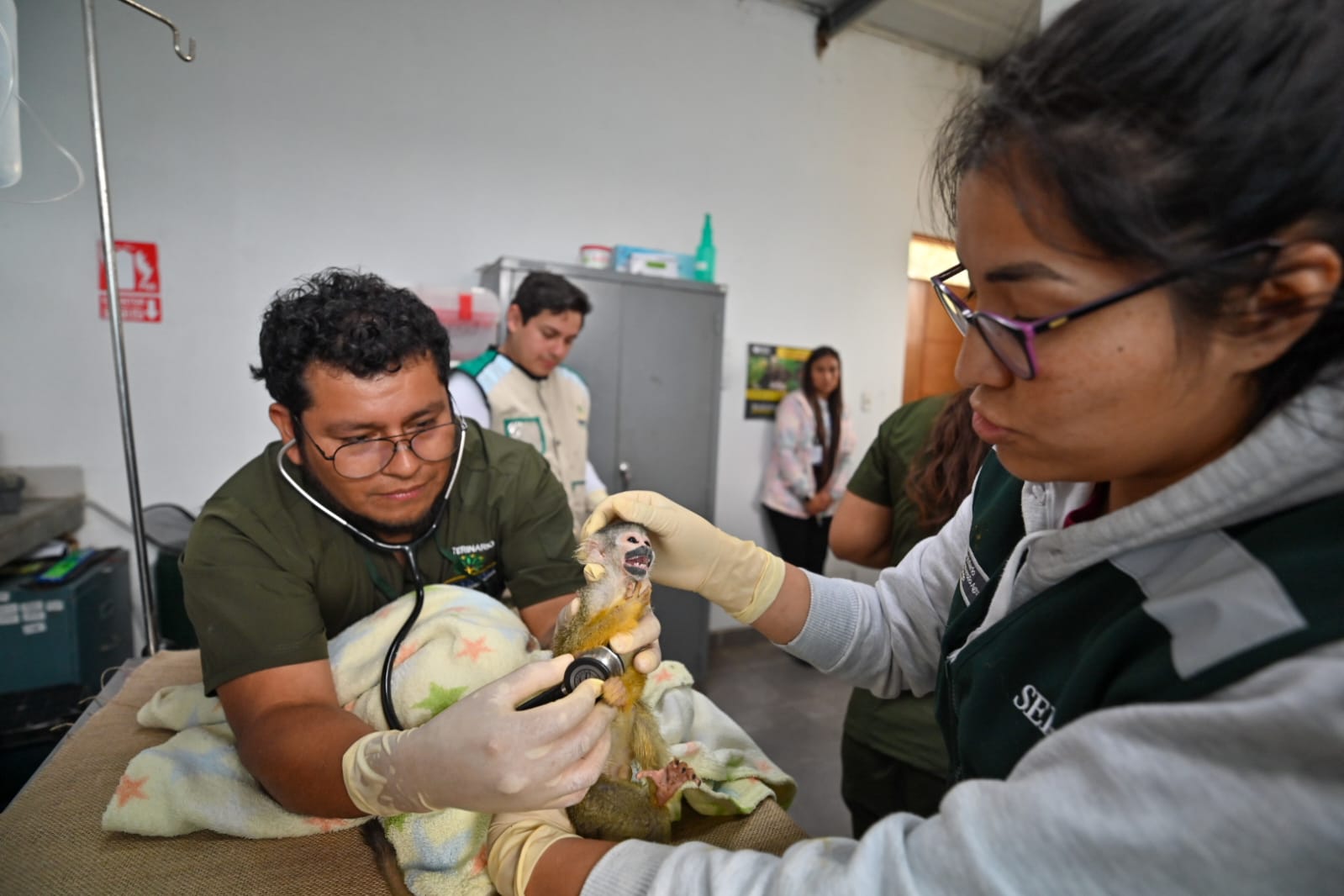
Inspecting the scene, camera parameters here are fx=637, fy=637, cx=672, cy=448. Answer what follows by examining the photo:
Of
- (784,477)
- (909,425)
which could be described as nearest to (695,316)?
(784,477)

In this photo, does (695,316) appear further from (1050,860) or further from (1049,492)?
(1050,860)

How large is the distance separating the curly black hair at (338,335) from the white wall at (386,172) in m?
2.13

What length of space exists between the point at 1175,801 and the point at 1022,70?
67 cm

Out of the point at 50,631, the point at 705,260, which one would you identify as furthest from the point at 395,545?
the point at 705,260

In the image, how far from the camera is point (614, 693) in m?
1.01

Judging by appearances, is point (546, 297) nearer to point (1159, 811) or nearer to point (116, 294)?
point (116, 294)

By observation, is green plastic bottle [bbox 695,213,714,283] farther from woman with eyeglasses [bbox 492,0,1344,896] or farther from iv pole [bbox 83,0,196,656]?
woman with eyeglasses [bbox 492,0,1344,896]

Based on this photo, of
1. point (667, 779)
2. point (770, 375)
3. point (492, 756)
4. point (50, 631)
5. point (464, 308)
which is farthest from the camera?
point (770, 375)

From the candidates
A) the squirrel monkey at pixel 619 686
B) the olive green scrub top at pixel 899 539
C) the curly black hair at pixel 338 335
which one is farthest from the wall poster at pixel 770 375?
the squirrel monkey at pixel 619 686

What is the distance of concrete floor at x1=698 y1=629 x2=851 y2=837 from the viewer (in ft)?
9.27

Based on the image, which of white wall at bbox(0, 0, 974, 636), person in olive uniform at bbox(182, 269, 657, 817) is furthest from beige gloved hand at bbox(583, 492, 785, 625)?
white wall at bbox(0, 0, 974, 636)

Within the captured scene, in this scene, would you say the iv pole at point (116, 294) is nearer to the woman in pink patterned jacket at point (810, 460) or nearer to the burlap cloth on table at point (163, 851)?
the burlap cloth on table at point (163, 851)

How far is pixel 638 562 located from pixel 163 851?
0.90 meters

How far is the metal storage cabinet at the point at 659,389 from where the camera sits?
3326 mm
